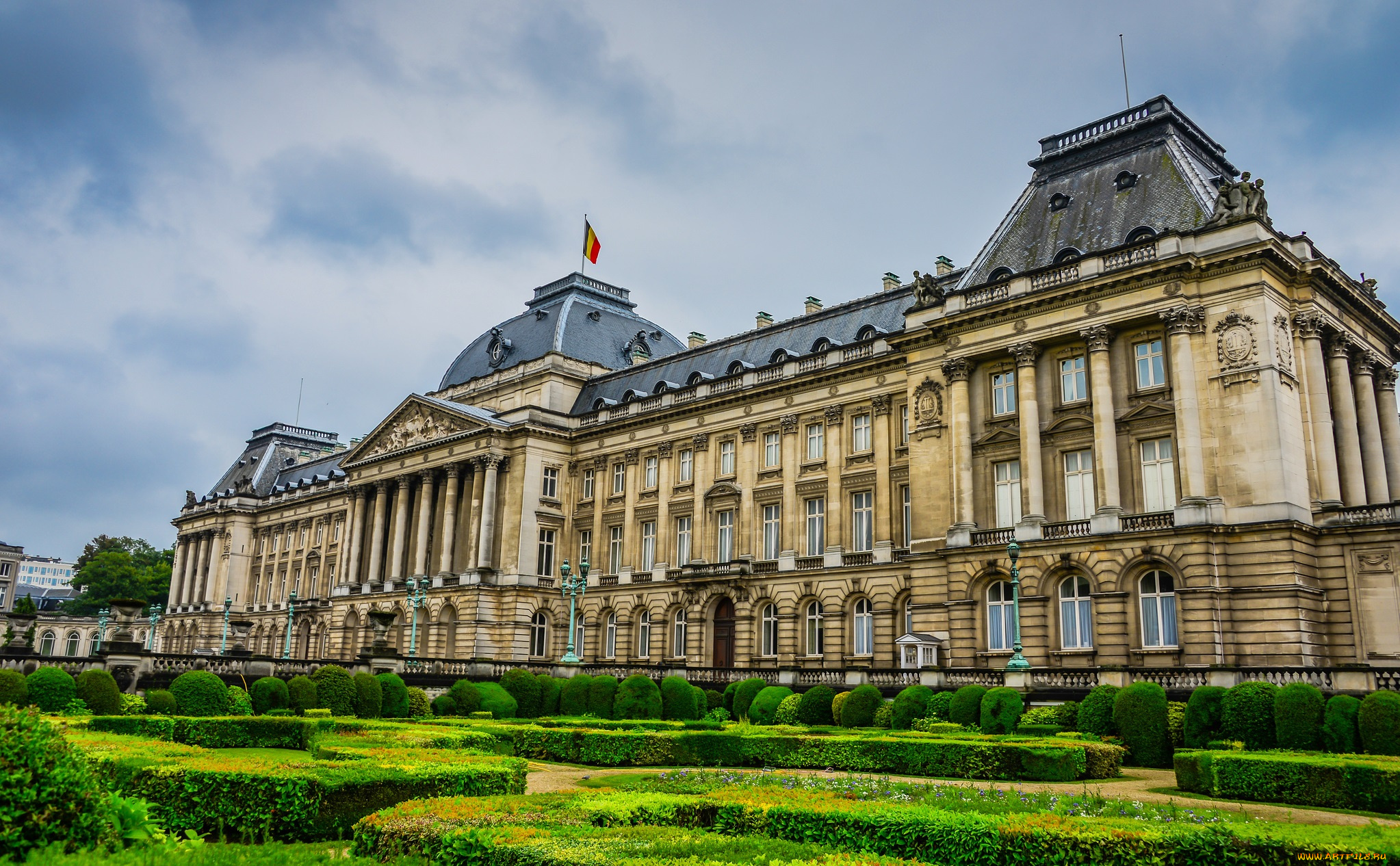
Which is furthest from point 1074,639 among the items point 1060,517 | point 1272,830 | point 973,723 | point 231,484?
point 231,484

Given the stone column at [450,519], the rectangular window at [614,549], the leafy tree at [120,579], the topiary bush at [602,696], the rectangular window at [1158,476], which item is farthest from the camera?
the leafy tree at [120,579]

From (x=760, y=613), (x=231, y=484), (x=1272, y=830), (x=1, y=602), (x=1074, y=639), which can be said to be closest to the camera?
(x=1272, y=830)

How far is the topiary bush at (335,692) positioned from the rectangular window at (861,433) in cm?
2810

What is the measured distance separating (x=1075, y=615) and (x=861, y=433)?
1607 centimetres

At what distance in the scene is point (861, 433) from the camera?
174ft

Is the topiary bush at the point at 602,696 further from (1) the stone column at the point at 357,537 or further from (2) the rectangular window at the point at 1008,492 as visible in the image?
(1) the stone column at the point at 357,537

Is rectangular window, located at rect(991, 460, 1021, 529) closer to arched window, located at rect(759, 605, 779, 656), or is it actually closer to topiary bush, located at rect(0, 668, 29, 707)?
arched window, located at rect(759, 605, 779, 656)

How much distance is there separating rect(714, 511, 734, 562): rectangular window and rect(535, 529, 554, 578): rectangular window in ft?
43.3

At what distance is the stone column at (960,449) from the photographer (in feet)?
143

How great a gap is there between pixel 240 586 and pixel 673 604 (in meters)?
56.9

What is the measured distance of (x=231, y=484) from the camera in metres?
107

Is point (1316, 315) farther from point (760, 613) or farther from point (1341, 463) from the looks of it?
point (760, 613)

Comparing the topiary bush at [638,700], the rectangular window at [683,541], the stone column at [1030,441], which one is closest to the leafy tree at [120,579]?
the rectangular window at [683,541]

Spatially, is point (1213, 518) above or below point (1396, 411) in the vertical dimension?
below
